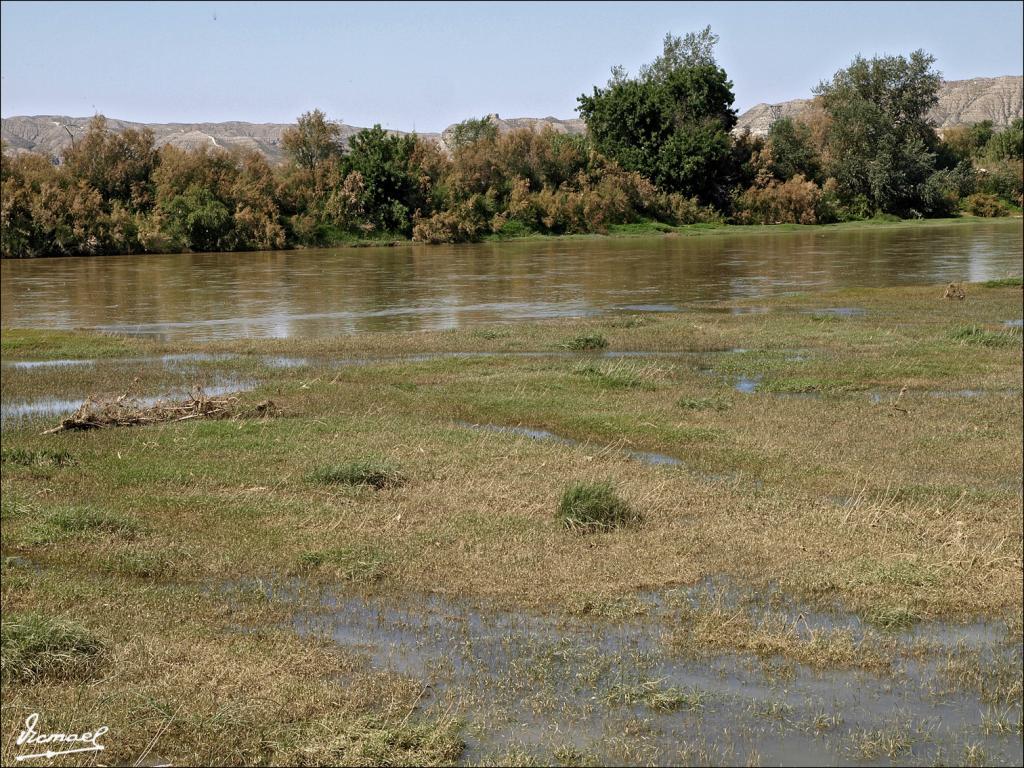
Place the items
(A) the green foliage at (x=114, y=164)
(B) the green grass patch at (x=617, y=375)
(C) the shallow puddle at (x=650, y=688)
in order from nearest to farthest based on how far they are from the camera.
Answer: (C) the shallow puddle at (x=650, y=688), (B) the green grass patch at (x=617, y=375), (A) the green foliage at (x=114, y=164)

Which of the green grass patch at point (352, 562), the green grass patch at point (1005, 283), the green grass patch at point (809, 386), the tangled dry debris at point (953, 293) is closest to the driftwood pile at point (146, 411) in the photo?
the green grass patch at point (352, 562)

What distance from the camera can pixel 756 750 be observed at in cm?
651

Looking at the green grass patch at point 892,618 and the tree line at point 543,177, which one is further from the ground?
the tree line at point 543,177

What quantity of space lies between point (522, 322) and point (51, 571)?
2007 cm

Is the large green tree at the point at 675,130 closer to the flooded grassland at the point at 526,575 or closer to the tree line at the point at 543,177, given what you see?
the tree line at the point at 543,177

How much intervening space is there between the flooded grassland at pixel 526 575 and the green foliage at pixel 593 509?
0.06 m

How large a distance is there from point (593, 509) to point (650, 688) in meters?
3.55

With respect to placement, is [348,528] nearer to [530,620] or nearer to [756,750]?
[530,620]

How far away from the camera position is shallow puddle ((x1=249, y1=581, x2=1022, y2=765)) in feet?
21.5

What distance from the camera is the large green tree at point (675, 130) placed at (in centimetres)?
7962

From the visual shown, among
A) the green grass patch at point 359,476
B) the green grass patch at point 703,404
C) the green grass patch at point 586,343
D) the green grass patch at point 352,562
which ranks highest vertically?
the green grass patch at point 586,343

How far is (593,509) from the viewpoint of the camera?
35.1 ft

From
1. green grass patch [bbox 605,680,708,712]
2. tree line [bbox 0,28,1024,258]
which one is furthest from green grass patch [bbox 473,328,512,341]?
tree line [bbox 0,28,1024,258]

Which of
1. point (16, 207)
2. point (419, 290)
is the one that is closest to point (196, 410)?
point (419, 290)
